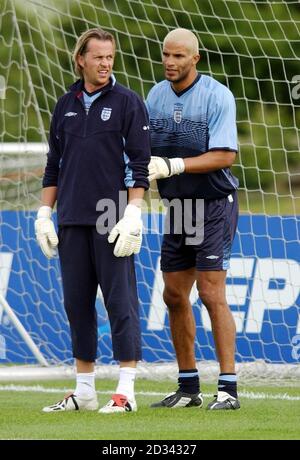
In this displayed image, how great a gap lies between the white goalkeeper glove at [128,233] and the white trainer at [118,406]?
0.75m

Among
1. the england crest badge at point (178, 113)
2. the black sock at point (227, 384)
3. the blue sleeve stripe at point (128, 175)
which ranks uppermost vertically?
the england crest badge at point (178, 113)

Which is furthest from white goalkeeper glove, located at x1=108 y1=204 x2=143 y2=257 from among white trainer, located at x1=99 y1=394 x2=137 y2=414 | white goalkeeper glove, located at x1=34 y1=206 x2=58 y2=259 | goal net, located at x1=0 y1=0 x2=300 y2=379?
goal net, located at x1=0 y1=0 x2=300 y2=379

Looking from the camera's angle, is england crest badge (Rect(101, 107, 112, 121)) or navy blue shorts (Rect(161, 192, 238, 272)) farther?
navy blue shorts (Rect(161, 192, 238, 272))

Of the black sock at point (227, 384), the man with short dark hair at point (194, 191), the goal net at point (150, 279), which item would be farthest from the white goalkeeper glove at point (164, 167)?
the goal net at point (150, 279)

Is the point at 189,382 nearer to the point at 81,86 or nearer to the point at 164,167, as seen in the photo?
the point at 164,167

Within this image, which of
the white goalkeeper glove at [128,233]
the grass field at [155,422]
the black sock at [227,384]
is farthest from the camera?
the black sock at [227,384]

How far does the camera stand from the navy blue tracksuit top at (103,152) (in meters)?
6.61

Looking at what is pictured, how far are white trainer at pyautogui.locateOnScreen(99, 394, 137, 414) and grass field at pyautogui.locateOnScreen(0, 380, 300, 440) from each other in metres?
0.06

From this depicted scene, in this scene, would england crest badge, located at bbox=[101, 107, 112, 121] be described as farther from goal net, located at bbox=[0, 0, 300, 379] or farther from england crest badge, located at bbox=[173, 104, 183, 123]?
goal net, located at bbox=[0, 0, 300, 379]

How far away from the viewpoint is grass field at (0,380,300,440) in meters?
5.84

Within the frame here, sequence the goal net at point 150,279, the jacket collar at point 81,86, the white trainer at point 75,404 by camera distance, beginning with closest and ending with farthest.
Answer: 1. the jacket collar at point 81,86
2. the white trainer at point 75,404
3. the goal net at point 150,279

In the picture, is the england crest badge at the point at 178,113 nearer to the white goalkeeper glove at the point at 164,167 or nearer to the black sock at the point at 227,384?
the white goalkeeper glove at the point at 164,167

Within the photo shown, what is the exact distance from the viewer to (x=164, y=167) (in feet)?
22.6
